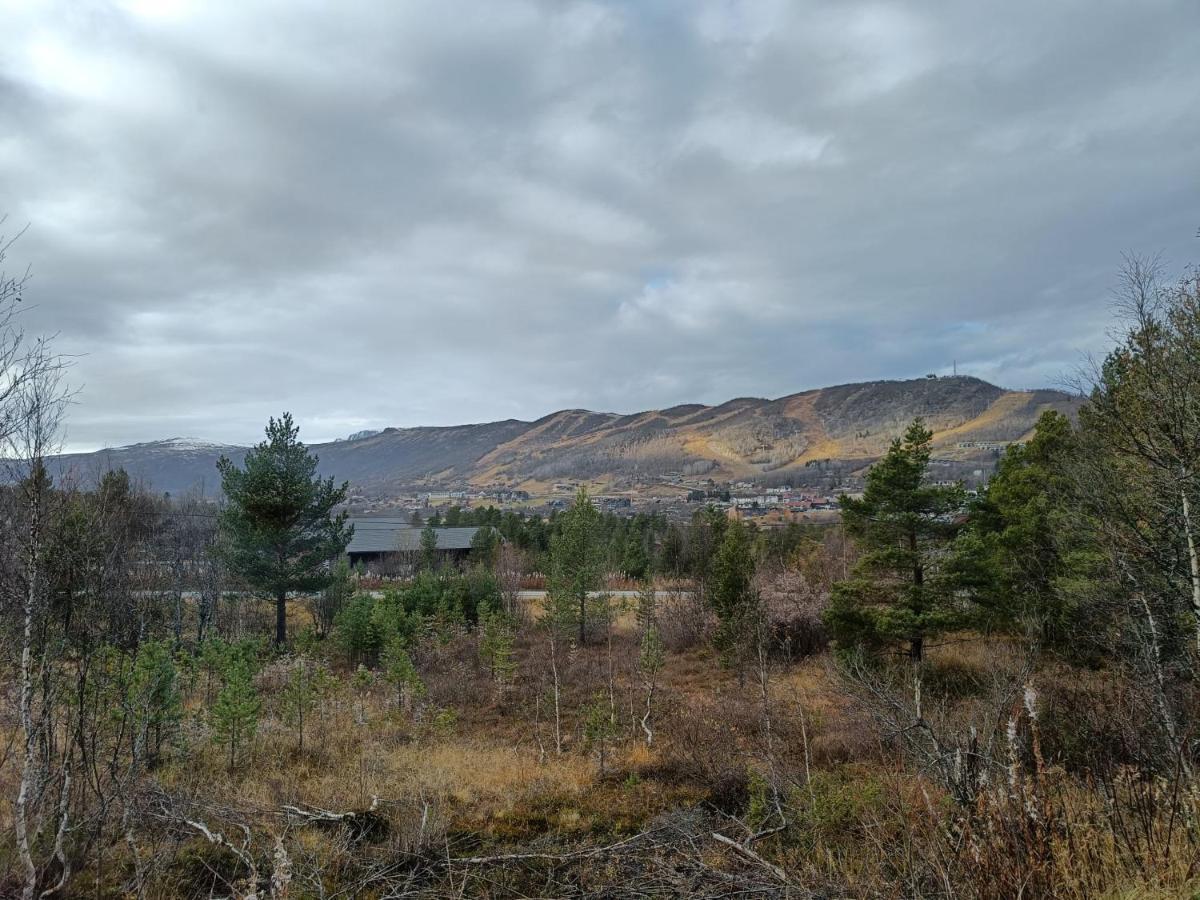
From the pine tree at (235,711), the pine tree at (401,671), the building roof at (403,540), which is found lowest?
the building roof at (403,540)

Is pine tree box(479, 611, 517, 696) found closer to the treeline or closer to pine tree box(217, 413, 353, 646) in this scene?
the treeline

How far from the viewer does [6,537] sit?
18.1 ft

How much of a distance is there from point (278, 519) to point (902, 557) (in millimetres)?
21199

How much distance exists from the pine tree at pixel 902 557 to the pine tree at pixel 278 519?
18564 millimetres

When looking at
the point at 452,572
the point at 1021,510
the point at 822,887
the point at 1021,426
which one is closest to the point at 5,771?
the point at 822,887

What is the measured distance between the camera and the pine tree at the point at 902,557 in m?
14.7

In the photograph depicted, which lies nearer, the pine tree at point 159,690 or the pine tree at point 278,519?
the pine tree at point 159,690

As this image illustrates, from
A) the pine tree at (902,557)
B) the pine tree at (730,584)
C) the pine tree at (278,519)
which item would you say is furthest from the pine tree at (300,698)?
the pine tree at (730,584)

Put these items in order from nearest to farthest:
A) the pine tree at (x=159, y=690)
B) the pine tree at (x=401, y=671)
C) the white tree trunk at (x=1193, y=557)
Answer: the pine tree at (x=159, y=690)
the white tree trunk at (x=1193, y=557)
the pine tree at (x=401, y=671)

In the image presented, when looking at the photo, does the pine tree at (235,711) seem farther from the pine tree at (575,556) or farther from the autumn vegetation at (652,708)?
the pine tree at (575,556)

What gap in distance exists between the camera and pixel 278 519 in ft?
71.3

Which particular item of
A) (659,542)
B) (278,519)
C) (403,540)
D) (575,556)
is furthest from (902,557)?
(403,540)

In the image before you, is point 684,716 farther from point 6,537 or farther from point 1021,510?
point 6,537

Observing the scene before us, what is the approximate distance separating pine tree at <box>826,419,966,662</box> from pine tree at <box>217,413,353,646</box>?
18.6m
